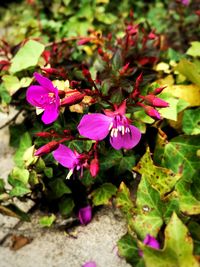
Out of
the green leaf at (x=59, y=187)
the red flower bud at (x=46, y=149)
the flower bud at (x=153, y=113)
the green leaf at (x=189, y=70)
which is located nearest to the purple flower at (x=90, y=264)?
the green leaf at (x=59, y=187)

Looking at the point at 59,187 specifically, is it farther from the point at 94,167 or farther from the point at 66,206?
the point at 94,167

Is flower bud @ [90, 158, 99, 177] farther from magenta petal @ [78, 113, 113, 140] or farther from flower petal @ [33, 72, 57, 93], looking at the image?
flower petal @ [33, 72, 57, 93]

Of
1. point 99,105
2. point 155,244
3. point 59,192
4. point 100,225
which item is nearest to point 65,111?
point 99,105

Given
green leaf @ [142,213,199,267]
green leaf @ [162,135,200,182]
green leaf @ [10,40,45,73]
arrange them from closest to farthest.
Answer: green leaf @ [142,213,199,267]
green leaf @ [162,135,200,182]
green leaf @ [10,40,45,73]

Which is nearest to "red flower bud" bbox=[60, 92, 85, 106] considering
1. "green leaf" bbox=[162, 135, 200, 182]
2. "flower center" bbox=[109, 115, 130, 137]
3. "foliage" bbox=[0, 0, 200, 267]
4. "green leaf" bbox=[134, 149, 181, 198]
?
"foliage" bbox=[0, 0, 200, 267]

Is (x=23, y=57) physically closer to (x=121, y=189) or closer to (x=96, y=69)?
(x=96, y=69)

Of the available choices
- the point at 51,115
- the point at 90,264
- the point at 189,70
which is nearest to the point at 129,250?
the point at 90,264

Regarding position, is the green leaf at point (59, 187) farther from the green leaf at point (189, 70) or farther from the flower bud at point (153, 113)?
the green leaf at point (189, 70)
